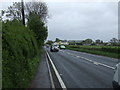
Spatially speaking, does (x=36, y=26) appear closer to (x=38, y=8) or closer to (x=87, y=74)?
(x=38, y=8)

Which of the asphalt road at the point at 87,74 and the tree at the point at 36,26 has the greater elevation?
the tree at the point at 36,26

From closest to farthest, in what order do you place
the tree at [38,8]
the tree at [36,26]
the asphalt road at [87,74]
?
the asphalt road at [87,74], the tree at [36,26], the tree at [38,8]

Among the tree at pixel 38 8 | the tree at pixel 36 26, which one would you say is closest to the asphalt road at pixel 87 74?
the tree at pixel 36 26

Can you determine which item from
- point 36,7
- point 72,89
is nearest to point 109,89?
point 72,89

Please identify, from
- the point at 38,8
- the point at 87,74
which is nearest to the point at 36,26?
the point at 38,8

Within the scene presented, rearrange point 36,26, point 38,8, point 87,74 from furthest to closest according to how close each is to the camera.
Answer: point 38,8 < point 36,26 < point 87,74

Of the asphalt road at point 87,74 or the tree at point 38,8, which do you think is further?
the tree at point 38,8

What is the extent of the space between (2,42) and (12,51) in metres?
0.67

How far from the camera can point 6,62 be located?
22.0 ft

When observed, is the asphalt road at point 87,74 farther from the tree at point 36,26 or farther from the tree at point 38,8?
the tree at point 38,8

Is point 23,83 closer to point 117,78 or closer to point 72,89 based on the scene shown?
point 72,89

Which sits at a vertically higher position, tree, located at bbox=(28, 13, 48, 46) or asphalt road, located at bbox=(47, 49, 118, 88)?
tree, located at bbox=(28, 13, 48, 46)

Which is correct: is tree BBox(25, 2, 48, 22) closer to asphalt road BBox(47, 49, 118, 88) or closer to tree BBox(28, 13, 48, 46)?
tree BBox(28, 13, 48, 46)

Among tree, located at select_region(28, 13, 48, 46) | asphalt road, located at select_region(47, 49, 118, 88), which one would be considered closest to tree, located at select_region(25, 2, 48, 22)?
tree, located at select_region(28, 13, 48, 46)
